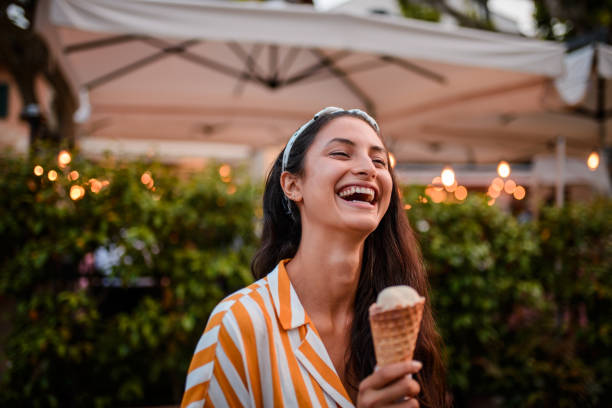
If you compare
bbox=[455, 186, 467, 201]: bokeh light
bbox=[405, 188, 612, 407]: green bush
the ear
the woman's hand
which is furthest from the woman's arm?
bbox=[455, 186, 467, 201]: bokeh light

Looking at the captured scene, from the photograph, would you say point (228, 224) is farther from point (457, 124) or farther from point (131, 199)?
point (457, 124)

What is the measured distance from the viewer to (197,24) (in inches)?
126

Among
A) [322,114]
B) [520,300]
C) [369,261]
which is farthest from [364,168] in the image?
[520,300]

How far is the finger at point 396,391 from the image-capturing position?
1.02 meters

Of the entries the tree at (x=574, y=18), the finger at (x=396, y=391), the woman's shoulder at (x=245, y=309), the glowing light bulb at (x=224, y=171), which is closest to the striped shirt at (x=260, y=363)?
the woman's shoulder at (x=245, y=309)

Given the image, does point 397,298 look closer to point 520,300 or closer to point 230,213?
point 230,213

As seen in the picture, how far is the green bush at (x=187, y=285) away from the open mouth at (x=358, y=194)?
6.64ft

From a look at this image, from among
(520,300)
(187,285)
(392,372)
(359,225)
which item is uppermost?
(359,225)

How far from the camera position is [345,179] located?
1.45 meters

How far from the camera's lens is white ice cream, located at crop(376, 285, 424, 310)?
1053 mm

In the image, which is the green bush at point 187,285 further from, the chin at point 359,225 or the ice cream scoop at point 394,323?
the ice cream scoop at point 394,323

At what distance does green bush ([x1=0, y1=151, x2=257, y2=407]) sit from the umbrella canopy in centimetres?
114

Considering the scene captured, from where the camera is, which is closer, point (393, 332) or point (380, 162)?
point (393, 332)

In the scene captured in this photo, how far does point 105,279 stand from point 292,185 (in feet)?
7.70
